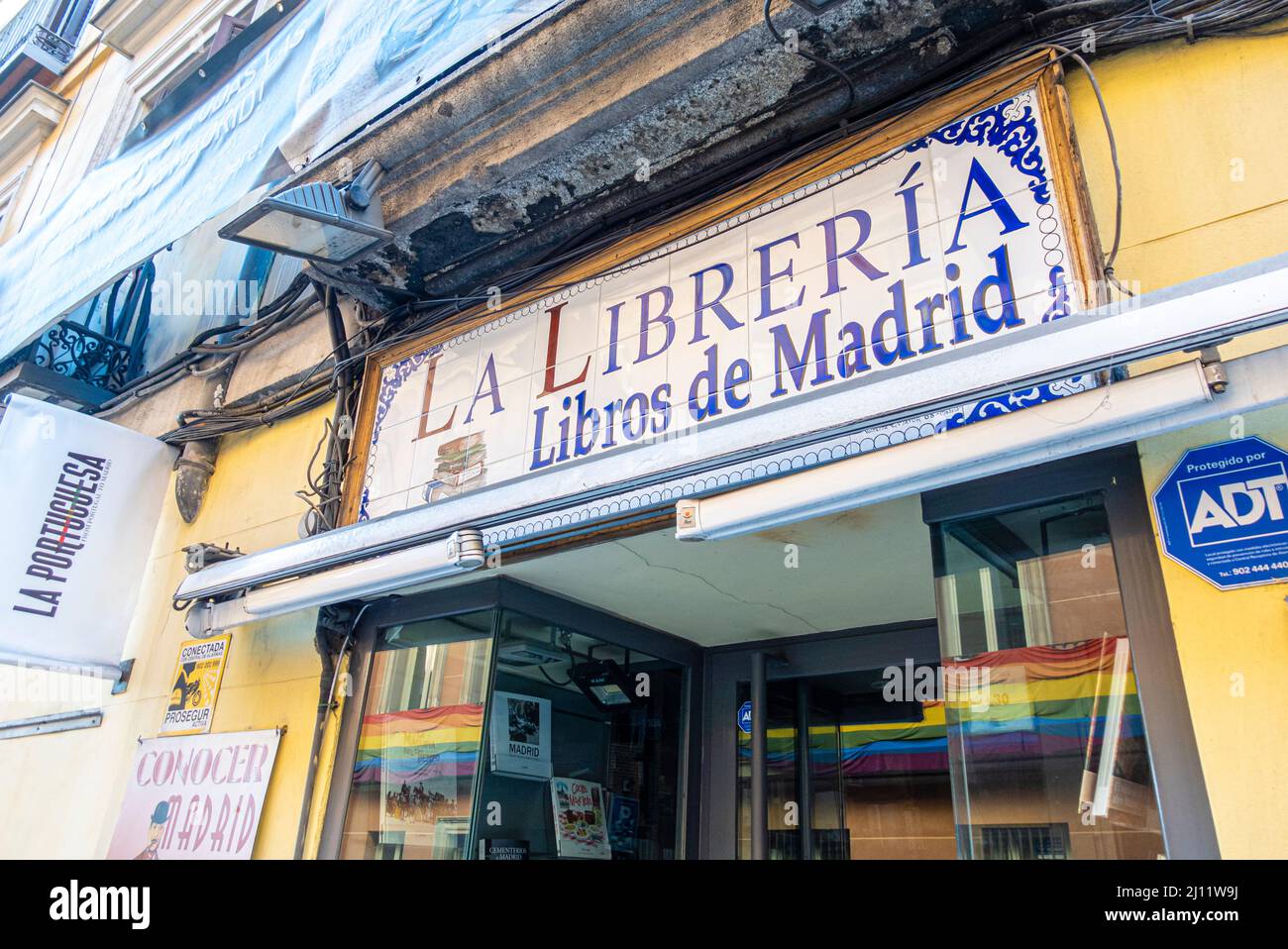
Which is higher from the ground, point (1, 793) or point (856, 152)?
point (856, 152)

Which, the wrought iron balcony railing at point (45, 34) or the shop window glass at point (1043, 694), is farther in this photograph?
the wrought iron balcony railing at point (45, 34)

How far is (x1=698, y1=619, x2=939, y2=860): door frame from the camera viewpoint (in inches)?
167

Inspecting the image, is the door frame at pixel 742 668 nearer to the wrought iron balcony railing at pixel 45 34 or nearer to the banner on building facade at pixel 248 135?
the banner on building facade at pixel 248 135

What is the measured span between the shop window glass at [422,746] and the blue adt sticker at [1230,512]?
2.85 m

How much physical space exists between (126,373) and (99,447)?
5.25ft

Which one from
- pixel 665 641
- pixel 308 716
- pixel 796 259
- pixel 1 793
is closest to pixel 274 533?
pixel 308 716

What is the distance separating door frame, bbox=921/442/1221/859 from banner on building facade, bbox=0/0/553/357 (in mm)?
2746

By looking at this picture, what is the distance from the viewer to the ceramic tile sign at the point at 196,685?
482 cm

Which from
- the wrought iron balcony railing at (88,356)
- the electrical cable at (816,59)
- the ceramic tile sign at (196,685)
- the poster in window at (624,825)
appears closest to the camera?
the electrical cable at (816,59)

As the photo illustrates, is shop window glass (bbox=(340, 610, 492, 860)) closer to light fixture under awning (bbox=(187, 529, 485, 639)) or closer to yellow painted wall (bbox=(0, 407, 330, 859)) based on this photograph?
yellow painted wall (bbox=(0, 407, 330, 859))

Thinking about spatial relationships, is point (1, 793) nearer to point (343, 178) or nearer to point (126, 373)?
point (126, 373)

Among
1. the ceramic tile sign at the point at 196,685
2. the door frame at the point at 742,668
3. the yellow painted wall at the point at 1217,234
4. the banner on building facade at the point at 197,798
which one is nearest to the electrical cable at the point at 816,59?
the yellow painted wall at the point at 1217,234

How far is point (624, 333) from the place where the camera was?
397cm
